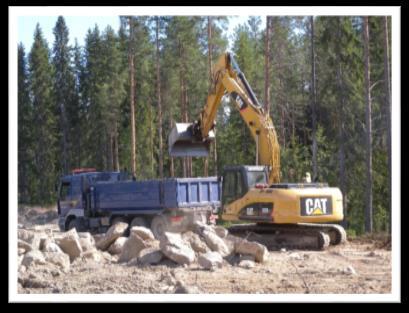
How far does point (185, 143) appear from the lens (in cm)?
1814

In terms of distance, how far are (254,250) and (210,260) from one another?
119 cm

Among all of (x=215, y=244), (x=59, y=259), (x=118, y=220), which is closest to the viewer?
(x=59, y=259)

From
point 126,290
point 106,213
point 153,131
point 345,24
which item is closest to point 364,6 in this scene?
point 126,290

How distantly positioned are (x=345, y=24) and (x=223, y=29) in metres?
6.76

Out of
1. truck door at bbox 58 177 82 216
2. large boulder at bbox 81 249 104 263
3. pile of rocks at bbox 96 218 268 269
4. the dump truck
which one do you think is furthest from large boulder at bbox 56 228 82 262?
truck door at bbox 58 177 82 216

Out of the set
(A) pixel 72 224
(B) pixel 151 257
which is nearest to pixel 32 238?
(B) pixel 151 257

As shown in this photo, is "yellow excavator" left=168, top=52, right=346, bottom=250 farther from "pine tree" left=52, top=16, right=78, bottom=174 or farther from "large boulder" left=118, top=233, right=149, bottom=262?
"pine tree" left=52, top=16, right=78, bottom=174

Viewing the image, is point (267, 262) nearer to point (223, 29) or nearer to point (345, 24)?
point (345, 24)

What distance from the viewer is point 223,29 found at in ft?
111

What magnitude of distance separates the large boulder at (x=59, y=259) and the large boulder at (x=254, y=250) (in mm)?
3528

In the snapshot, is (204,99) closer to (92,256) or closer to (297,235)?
(297,235)

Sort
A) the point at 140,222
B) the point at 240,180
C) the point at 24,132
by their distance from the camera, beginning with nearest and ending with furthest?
the point at 240,180 → the point at 140,222 → the point at 24,132

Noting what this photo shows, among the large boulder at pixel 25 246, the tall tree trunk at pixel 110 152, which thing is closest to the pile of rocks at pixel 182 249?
the large boulder at pixel 25 246

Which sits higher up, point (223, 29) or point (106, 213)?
point (223, 29)
